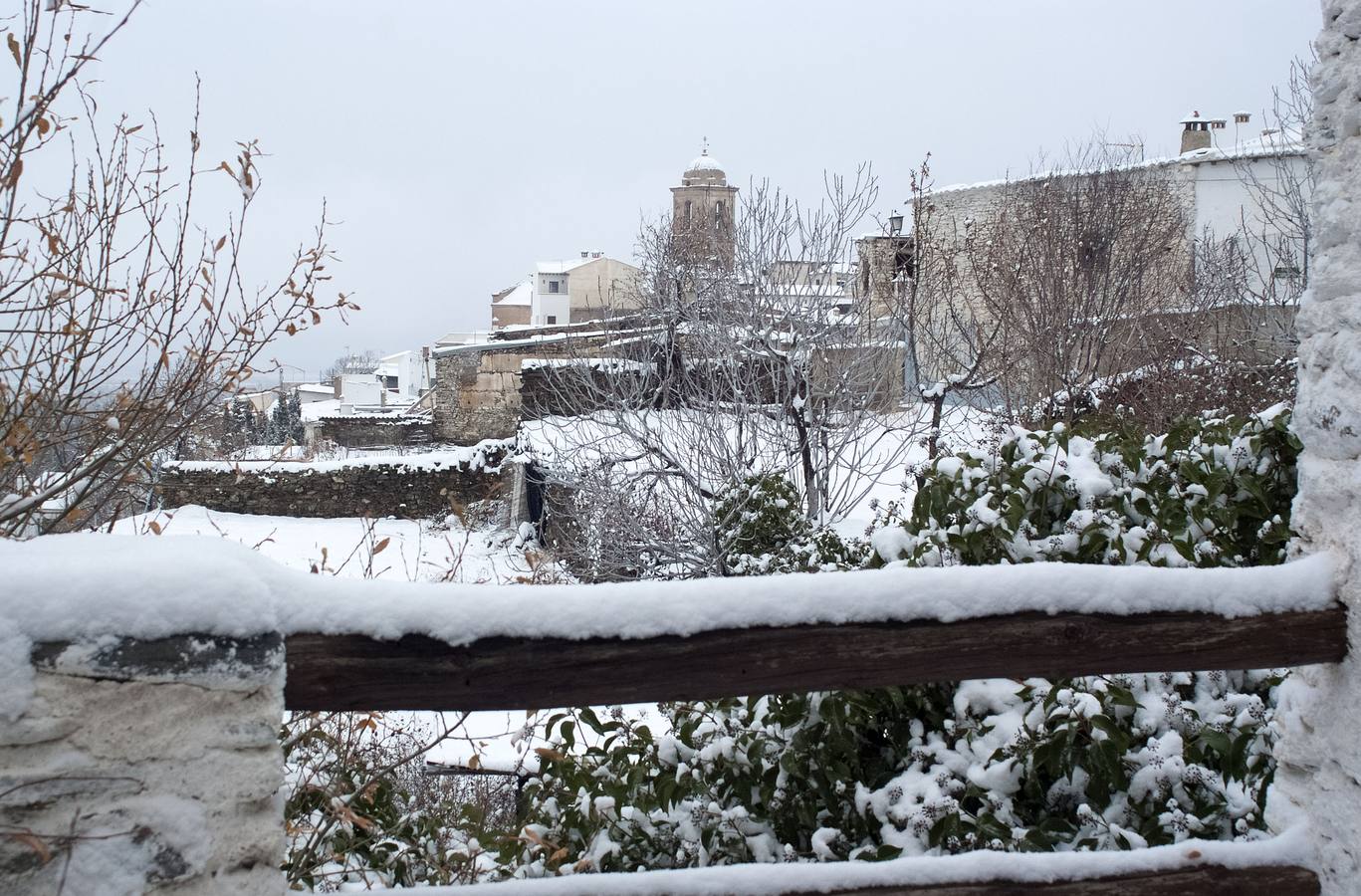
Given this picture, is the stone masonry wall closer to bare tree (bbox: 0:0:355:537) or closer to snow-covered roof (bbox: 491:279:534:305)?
bare tree (bbox: 0:0:355:537)

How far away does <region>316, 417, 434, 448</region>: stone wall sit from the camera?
20703mm

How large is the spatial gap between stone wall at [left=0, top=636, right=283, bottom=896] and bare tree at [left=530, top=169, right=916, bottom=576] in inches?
304

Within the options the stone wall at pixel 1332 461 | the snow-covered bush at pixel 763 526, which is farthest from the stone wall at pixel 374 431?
the stone wall at pixel 1332 461

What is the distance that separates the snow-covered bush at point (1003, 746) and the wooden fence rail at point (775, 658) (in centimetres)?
51

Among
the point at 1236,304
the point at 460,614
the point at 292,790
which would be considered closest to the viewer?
the point at 460,614

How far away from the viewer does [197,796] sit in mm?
1495

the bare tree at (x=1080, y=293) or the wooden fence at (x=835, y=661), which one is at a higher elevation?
the bare tree at (x=1080, y=293)

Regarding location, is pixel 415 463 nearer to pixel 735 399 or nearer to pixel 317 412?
pixel 735 399

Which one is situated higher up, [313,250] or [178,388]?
[313,250]

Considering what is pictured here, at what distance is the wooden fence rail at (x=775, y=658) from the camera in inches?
63.0

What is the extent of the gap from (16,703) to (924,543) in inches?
88.9

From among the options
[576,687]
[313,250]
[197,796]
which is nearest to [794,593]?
[576,687]

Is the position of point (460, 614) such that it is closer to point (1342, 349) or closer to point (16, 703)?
point (16, 703)

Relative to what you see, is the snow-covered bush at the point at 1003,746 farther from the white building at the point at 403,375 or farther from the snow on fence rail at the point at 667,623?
the white building at the point at 403,375
